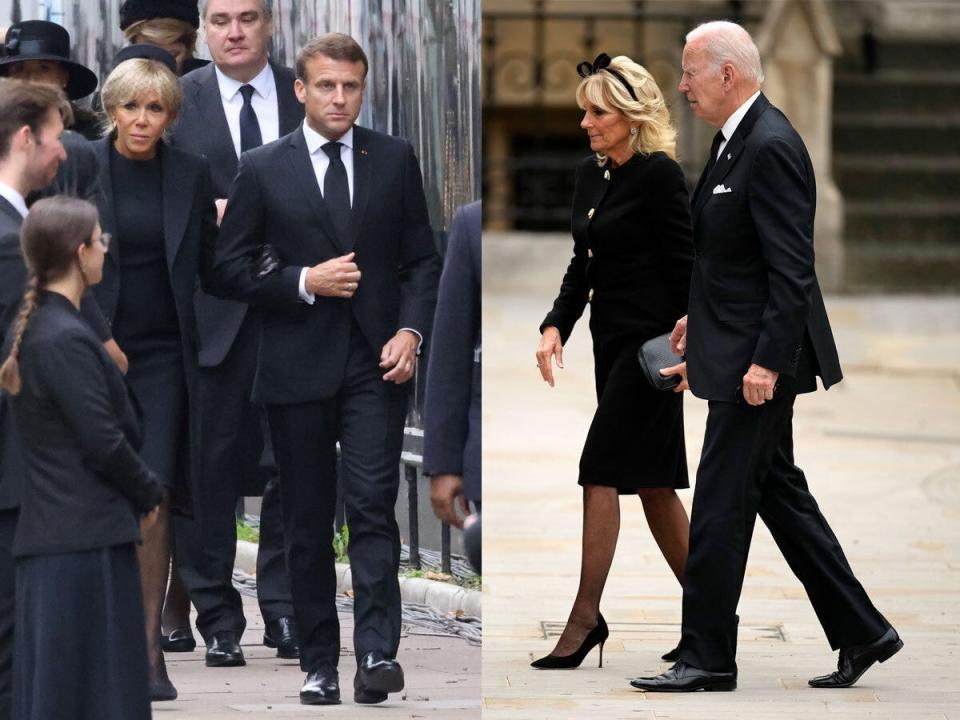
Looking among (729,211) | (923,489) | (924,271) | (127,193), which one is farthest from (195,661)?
(924,271)

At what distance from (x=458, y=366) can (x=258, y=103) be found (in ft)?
2.53

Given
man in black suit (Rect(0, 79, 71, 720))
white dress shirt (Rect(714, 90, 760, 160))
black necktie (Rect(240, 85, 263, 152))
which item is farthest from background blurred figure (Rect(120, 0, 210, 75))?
white dress shirt (Rect(714, 90, 760, 160))

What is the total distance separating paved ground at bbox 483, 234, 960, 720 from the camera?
6309 mm

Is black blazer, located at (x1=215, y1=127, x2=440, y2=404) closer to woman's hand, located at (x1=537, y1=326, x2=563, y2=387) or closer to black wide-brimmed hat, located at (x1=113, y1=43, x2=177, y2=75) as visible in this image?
black wide-brimmed hat, located at (x1=113, y1=43, x2=177, y2=75)

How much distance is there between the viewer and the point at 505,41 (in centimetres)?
1992

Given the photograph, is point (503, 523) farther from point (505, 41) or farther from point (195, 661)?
point (505, 41)

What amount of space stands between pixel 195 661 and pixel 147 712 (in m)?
0.35

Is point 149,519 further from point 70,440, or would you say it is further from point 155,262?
point 155,262

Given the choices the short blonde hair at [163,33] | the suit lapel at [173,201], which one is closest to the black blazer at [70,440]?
the suit lapel at [173,201]

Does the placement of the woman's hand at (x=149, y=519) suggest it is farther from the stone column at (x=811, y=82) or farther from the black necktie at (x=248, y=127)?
the stone column at (x=811, y=82)

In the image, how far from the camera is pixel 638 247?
6.53 meters

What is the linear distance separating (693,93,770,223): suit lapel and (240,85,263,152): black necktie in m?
1.55

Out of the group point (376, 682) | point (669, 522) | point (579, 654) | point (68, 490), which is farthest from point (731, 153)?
point (68, 490)

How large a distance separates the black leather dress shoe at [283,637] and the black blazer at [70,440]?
1.91 feet
